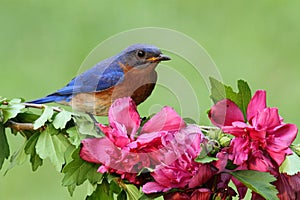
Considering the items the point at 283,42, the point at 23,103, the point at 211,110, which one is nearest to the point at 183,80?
the point at 211,110

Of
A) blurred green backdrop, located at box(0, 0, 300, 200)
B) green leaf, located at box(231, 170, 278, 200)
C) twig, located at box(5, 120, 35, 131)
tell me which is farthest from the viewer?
blurred green backdrop, located at box(0, 0, 300, 200)

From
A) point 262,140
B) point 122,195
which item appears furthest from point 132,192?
point 262,140

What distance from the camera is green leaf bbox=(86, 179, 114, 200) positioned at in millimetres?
820

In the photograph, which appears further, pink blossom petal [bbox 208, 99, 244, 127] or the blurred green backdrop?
the blurred green backdrop

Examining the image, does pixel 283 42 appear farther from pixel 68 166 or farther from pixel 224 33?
pixel 68 166

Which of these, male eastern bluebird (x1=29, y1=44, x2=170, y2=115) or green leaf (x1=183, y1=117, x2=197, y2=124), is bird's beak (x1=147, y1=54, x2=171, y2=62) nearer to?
male eastern bluebird (x1=29, y1=44, x2=170, y2=115)

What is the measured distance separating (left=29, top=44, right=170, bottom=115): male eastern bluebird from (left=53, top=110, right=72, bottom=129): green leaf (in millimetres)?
49

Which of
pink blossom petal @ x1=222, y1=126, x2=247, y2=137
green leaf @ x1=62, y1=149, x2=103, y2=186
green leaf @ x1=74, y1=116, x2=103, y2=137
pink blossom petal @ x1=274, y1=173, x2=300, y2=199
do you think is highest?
green leaf @ x1=74, y1=116, x2=103, y2=137

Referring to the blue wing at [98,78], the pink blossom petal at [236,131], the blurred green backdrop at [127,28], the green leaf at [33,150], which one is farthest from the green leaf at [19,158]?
the blurred green backdrop at [127,28]

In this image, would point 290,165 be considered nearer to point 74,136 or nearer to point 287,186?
point 287,186

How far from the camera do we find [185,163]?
0.77 metres

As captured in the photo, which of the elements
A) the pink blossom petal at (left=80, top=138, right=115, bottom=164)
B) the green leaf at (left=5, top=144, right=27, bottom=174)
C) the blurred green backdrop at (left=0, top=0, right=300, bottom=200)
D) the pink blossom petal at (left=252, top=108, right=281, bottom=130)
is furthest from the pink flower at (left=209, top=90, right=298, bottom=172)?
the blurred green backdrop at (left=0, top=0, right=300, bottom=200)

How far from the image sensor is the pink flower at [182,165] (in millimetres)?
767

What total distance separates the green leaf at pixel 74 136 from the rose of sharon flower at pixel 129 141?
18 millimetres
